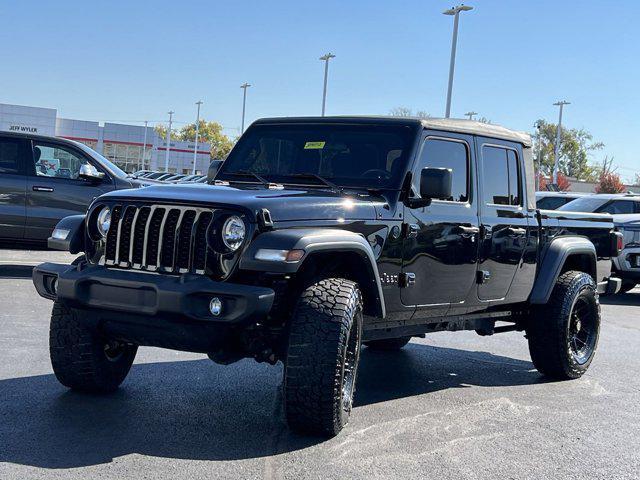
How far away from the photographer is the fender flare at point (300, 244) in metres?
4.54

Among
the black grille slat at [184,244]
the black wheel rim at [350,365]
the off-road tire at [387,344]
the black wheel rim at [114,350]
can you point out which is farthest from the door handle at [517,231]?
the black wheel rim at [114,350]

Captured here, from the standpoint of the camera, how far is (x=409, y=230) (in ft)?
18.5

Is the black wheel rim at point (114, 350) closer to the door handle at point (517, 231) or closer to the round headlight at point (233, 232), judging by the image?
the round headlight at point (233, 232)

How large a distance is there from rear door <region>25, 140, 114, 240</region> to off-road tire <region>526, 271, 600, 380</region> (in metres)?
6.89

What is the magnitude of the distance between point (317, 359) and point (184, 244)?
958 mm

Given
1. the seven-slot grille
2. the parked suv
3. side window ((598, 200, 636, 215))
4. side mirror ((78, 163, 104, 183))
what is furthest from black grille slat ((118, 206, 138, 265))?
side window ((598, 200, 636, 215))

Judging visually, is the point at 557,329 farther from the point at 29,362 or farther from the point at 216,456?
the point at 29,362

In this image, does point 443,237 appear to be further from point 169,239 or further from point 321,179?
point 169,239

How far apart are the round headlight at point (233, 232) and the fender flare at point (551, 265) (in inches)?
129

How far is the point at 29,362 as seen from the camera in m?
6.51

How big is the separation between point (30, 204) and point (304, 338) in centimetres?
802

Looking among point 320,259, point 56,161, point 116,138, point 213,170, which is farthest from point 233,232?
point 116,138

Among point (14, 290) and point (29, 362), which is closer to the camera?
point (29, 362)

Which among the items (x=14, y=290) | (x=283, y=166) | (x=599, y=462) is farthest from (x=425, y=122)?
(x=14, y=290)
